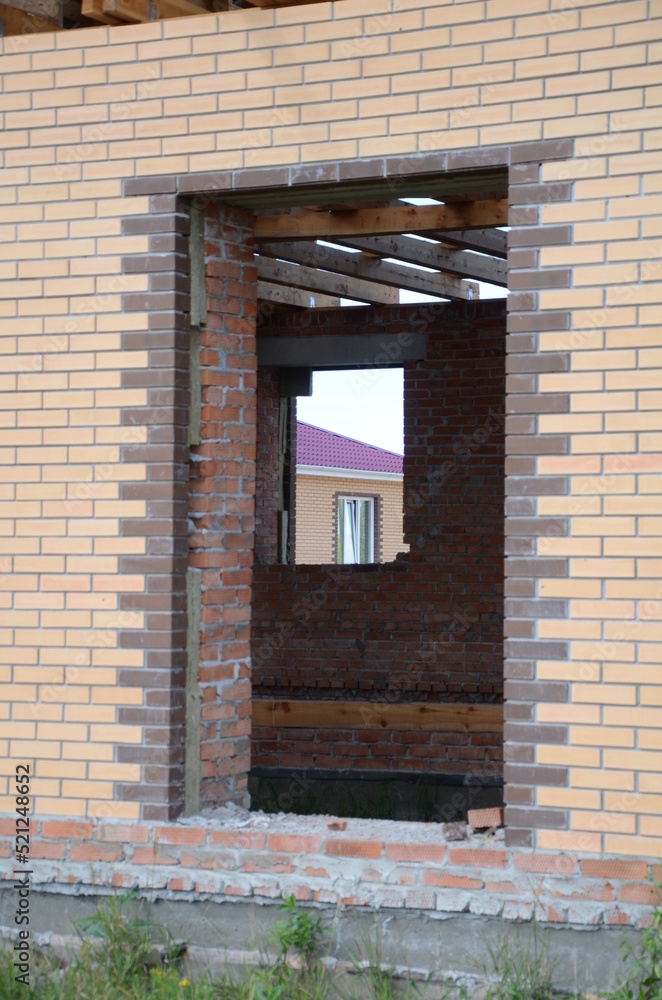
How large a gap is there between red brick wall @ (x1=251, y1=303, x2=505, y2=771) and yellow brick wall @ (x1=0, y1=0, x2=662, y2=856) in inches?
198

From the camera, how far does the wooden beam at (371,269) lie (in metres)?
7.97

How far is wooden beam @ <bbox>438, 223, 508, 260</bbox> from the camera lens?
25.0 feet

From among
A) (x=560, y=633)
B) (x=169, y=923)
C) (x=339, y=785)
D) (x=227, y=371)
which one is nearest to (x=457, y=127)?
(x=227, y=371)

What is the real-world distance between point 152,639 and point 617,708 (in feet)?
5.82

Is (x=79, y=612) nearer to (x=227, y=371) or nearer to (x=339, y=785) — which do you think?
(x=227, y=371)

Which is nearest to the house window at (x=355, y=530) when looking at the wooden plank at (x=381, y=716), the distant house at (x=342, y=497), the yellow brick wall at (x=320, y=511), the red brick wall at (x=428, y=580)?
the distant house at (x=342, y=497)

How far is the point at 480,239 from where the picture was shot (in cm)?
800

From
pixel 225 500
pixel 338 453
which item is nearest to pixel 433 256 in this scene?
pixel 225 500

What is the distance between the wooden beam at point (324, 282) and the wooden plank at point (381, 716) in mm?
3315

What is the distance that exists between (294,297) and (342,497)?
20674 millimetres

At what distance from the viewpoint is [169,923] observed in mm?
4199

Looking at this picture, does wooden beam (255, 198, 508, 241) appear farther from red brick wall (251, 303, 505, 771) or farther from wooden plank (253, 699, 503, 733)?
wooden plank (253, 699, 503, 733)

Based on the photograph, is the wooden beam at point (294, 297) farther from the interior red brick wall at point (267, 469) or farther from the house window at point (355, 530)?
the house window at point (355, 530)

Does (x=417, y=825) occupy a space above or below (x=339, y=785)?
above
